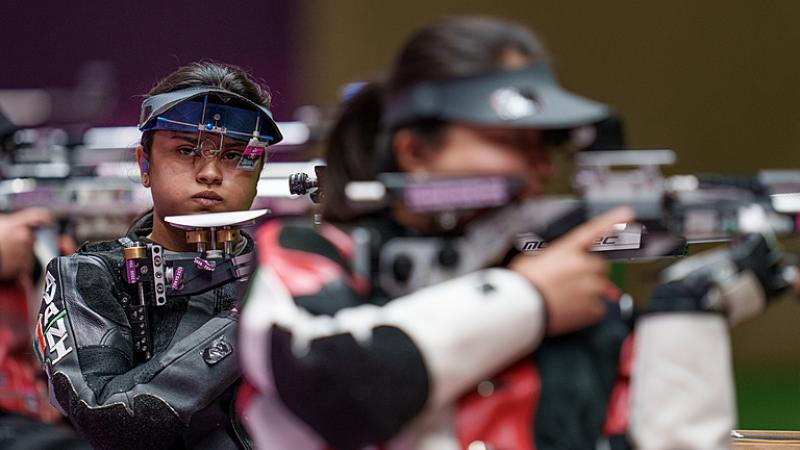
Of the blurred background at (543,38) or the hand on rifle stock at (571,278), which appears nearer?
the hand on rifle stock at (571,278)

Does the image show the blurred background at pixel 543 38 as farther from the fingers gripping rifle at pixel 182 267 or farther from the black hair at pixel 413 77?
the black hair at pixel 413 77

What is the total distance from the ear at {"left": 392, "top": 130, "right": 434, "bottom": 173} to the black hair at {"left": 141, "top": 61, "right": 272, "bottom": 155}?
29.9 inches

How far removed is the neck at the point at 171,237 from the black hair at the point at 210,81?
137 mm

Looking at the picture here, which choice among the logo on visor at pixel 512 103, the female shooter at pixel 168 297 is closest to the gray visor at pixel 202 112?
the female shooter at pixel 168 297

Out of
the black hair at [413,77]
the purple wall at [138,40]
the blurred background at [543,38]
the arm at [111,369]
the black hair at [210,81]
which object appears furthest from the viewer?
the purple wall at [138,40]

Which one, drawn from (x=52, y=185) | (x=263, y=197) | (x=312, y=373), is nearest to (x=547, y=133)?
(x=312, y=373)

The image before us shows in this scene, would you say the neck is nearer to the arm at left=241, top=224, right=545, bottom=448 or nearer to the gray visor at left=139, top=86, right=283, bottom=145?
the gray visor at left=139, top=86, right=283, bottom=145

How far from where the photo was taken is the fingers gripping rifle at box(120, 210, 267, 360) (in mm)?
2021

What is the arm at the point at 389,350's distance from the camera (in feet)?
4.19

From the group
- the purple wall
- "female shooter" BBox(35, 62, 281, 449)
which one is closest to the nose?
"female shooter" BBox(35, 62, 281, 449)

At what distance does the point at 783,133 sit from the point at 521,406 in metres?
4.86

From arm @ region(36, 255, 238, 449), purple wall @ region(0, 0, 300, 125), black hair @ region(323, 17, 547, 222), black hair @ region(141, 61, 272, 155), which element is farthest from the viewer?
purple wall @ region(0, 0, 300, 125)

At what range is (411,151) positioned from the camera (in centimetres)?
142

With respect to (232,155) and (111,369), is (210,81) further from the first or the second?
(111,369)
